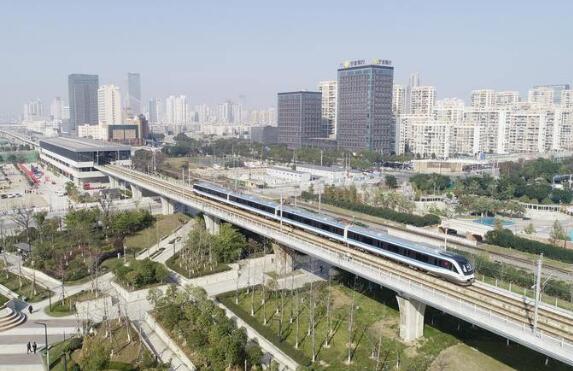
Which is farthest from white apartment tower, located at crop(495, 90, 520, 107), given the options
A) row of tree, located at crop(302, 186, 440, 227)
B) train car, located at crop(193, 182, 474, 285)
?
train car, located at crop(193, 182, 474, 285)

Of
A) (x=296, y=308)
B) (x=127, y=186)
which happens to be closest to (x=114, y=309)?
(x=296, y=308)

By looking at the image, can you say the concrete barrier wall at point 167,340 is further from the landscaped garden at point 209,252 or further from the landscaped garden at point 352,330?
the landscaped garden at point 209,252

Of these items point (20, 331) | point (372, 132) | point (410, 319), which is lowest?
point (20, 331)

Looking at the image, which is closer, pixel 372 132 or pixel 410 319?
pixel 410 319

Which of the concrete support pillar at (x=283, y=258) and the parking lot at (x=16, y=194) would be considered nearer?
the concrete support pillar at (x=283, y=258)

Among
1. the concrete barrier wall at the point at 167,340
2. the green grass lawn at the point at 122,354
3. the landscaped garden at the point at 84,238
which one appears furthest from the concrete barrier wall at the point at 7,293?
the concrete barrier wall at the point at 167,340

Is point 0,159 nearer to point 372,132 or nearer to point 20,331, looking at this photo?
point 372,132

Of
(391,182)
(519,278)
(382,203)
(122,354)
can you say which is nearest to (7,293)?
(122,354)
